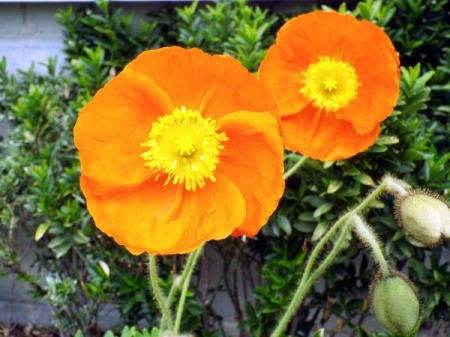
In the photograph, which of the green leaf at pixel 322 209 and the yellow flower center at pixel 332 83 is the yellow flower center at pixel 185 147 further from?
the green leaf at pixel 322 209

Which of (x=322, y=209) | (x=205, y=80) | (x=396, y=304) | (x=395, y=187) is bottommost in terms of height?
(x=322, y=209)

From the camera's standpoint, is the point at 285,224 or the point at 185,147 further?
the point at 285,224

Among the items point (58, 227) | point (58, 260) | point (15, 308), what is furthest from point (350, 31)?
point (15, 308)

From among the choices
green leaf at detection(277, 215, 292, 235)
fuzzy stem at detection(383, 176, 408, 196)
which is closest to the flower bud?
fuzzy stem at detection(383, 176, 408, 196)

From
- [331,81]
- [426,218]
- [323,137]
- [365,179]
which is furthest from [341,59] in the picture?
[426,218]

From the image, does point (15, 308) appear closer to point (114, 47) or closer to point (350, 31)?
point (114, 47)

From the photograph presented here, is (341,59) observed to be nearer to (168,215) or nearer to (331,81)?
(331,81)
